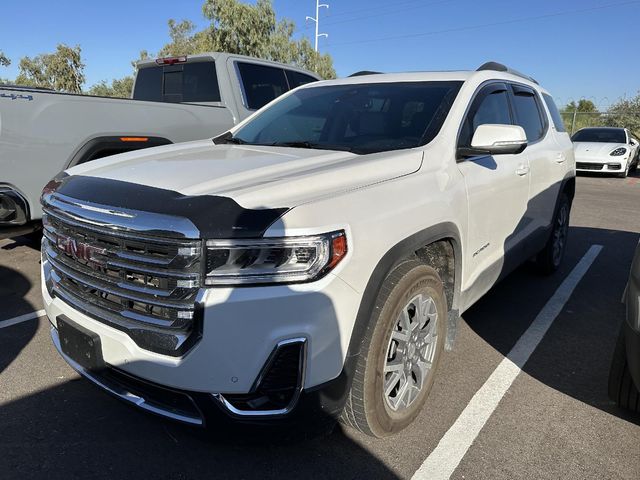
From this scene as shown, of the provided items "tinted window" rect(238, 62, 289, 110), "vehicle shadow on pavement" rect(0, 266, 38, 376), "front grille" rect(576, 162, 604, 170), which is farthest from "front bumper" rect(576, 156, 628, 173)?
"vehicle shadow on pavement" rect(0, 266, 38, 376)

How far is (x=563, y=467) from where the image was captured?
2414mm

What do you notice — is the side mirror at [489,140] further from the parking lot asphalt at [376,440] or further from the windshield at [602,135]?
the windshield at [602,135]

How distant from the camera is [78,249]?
2.25 meters

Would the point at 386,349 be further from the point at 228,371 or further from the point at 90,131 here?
the point at 90,131

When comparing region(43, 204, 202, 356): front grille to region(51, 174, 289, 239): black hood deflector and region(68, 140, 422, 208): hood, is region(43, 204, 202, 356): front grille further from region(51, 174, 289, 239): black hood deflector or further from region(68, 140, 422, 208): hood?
region(68, 140, 422, 208): hood

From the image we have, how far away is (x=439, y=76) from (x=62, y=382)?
313cm

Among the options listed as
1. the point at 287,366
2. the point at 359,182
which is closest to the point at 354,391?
the point at 287,366

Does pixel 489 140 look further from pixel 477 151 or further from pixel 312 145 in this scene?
pixel 312 145

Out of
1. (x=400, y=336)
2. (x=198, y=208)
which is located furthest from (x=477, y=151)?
(x=198, y=208)

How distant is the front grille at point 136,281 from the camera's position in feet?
6.28

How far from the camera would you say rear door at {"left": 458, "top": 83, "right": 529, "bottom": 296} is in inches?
121

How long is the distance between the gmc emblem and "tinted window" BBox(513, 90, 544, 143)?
337 cm

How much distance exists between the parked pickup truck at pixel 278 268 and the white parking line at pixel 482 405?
227 mm

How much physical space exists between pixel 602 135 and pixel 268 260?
1739cm
